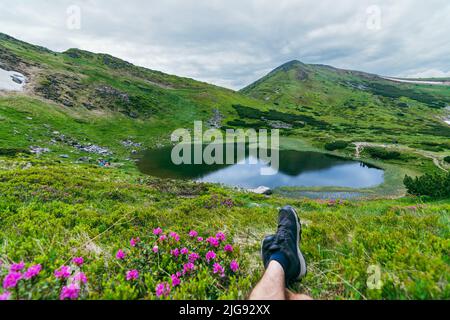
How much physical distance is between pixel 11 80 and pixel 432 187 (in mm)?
71419

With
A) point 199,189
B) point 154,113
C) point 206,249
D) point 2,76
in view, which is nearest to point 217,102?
point 154,113

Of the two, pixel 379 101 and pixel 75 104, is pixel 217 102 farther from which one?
pixel 379 101

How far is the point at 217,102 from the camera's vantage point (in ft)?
299

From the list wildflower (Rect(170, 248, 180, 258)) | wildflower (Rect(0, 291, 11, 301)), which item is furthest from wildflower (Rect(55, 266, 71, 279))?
wildflower (Rect(170, 248, 180, 258))

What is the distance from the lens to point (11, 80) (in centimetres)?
4681

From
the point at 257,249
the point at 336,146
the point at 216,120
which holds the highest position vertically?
the point at 216,120

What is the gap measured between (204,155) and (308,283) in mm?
37943

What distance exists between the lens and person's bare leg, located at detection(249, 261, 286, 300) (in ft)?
8.24

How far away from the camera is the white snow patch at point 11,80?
43.3 metres

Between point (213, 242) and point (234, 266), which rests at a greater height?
point (213, 242)

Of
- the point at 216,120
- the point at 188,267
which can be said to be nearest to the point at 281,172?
the point at 188,267

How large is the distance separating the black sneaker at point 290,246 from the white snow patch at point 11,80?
59197mm

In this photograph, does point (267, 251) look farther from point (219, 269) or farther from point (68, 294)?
point (68, 294)

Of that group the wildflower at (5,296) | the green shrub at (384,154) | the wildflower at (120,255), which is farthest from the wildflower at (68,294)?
the green shrub at (384,154)
